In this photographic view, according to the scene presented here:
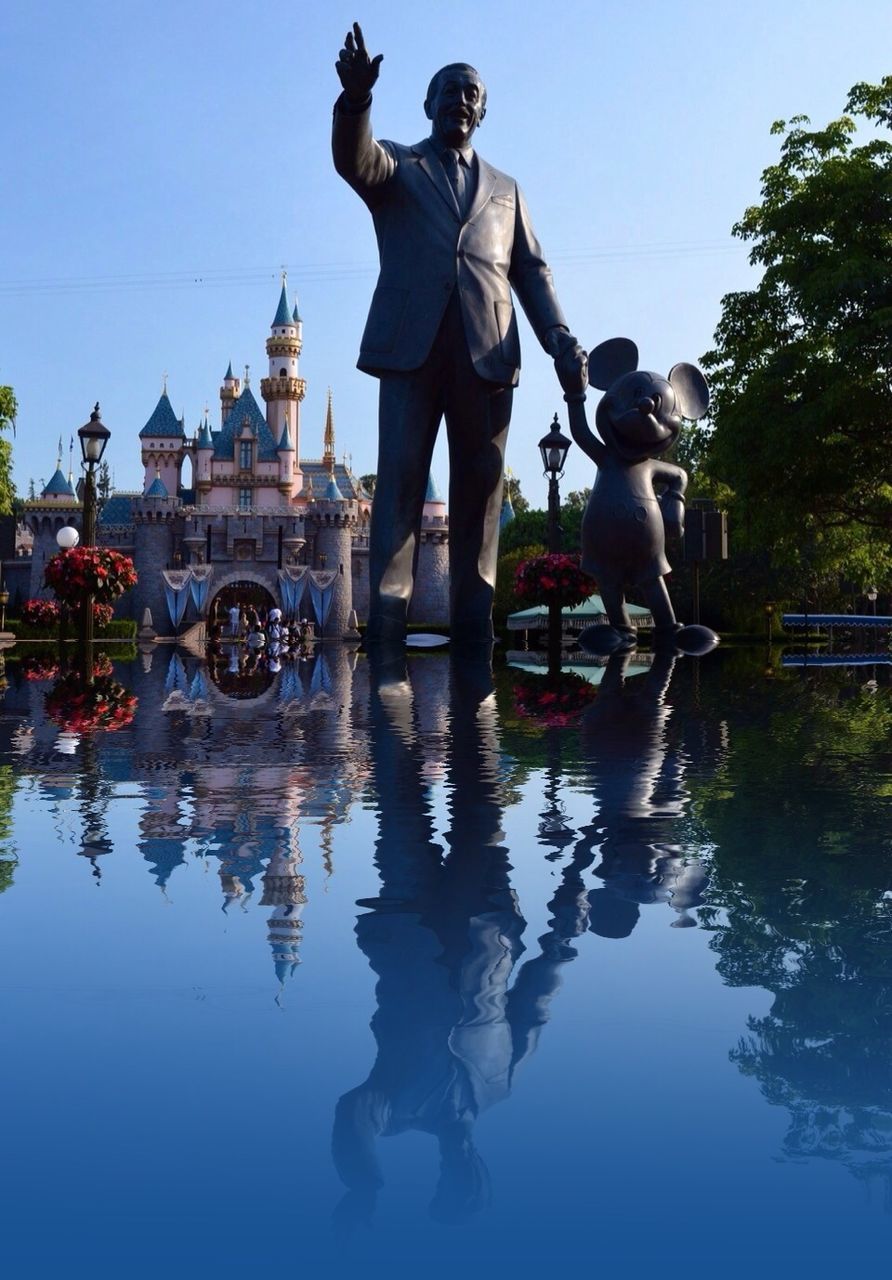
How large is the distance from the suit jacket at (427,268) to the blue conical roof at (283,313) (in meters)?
73.4

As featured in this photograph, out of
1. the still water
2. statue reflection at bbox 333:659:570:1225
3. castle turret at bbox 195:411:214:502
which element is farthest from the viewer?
castle turret at bbox 195:411:214:502

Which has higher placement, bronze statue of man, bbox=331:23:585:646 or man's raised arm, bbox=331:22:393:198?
man's raised arm, bbox=331:22:393:198

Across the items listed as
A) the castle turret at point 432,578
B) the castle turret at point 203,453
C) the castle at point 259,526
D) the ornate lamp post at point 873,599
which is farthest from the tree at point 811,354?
the castle turret at point 203,453

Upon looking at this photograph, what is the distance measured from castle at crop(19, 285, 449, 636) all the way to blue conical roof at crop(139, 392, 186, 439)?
2936 millimetres

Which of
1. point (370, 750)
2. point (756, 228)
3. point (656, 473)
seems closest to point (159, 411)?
point (756, 228)

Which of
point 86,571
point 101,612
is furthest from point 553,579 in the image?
point 101,612

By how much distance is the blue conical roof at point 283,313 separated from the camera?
274ft

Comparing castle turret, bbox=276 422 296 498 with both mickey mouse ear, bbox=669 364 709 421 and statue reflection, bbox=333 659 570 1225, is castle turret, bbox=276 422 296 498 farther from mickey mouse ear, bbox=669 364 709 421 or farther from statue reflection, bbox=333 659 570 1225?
statue reflection, bbox=333 659 570 1225

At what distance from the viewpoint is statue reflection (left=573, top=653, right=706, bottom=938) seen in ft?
9.76

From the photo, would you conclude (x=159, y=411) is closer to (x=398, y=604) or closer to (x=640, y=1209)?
(x=398, y=604)

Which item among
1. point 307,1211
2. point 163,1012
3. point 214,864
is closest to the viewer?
point 307,1211

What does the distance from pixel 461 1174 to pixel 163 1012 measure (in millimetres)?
748

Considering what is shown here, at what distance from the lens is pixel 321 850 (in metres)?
3.60

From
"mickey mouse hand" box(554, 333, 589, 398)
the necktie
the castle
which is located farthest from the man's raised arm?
the castle
